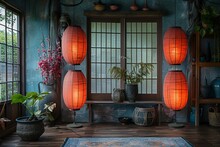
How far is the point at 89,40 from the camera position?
6070mm

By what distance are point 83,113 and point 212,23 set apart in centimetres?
335

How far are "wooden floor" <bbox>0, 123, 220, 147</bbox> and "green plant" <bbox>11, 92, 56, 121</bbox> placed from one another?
0.35 meters

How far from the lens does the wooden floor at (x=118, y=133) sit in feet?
14.1

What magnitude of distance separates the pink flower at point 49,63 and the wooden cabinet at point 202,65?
114 inches

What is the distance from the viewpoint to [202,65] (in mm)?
5504

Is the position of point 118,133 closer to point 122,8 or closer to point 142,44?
point 142,44

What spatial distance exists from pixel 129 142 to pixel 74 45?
1946mm

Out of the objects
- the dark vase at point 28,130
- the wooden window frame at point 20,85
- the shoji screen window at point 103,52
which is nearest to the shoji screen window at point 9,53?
the wooden window frame at point 20,85

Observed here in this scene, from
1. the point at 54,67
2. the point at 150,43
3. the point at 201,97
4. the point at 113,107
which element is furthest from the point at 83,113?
the point at 201,97

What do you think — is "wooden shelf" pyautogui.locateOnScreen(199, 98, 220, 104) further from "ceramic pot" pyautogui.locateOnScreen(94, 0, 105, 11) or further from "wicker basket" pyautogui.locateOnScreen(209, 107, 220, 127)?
"ceramic pot" pyautogui.locateOnScreen(94, 0, 105, 11)

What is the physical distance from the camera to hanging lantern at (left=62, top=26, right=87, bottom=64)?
4809 mm

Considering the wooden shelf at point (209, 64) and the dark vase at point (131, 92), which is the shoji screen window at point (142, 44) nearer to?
the dark vase at point (131, 92)

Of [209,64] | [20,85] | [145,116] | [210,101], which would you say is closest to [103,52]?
[145,116]

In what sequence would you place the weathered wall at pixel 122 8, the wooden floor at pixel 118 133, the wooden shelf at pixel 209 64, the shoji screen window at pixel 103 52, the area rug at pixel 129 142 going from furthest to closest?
1. the shoji screen window at pixel 103 52
2. the weathered wall at pixel 122 8
3. the wooden shelf at pixel 209 64
4. the wooden floor at pixel 118 133
5. the area rug at pixel 129 142
